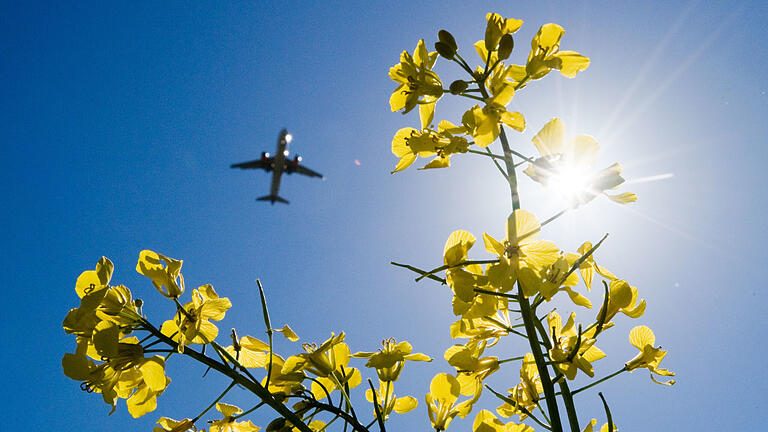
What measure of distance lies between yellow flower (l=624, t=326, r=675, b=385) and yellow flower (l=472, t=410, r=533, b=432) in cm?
37

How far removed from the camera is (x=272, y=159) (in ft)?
95.6

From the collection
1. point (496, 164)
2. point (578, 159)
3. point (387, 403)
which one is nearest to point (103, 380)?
point (387, 403)

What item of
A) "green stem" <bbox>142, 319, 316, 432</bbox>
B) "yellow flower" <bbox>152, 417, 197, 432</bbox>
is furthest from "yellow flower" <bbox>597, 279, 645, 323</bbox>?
"yellow flower" <bbox>152, 417, 197, 432</bbox>

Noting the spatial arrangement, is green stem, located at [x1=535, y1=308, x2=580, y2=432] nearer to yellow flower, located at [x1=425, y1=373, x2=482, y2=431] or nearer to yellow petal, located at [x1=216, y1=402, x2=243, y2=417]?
yellow flower, located at [x1=425, y1=373, x2=482, y2=431]

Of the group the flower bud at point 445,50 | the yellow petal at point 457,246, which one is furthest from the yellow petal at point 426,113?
the yellow petal at point 457,246

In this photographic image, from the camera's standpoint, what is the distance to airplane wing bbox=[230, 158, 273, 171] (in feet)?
94.7

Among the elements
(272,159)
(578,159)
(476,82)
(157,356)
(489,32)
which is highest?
(272,159)

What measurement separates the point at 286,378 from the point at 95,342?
1.25 feet

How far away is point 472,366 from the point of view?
1.14 m

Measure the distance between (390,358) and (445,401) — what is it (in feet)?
0.68

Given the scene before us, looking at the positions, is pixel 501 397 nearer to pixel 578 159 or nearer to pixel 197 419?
pixel 578 159

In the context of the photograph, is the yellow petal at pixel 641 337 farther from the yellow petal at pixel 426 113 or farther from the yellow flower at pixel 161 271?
the yellow flower at pixel 161 271

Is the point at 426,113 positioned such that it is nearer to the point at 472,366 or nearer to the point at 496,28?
the point at 496,28

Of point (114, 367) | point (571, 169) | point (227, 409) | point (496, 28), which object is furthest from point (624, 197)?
point (114, 367)
